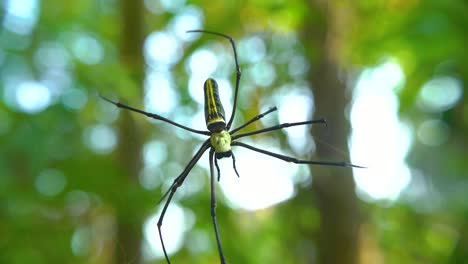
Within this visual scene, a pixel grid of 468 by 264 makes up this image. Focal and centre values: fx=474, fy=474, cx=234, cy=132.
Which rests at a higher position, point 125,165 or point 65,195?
point 125,165

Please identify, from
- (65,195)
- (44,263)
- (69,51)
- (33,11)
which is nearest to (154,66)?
(69,51)

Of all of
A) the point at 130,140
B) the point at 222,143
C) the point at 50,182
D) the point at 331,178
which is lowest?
the point at 222,143

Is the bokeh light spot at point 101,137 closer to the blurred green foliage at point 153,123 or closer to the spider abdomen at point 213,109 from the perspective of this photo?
the blurred green foliage at point 153,123

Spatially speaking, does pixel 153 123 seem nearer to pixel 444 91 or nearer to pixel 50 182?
pixel 50 182

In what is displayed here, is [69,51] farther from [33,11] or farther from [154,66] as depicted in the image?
[154,66]

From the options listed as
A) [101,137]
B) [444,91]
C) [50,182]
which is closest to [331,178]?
[444,91]
